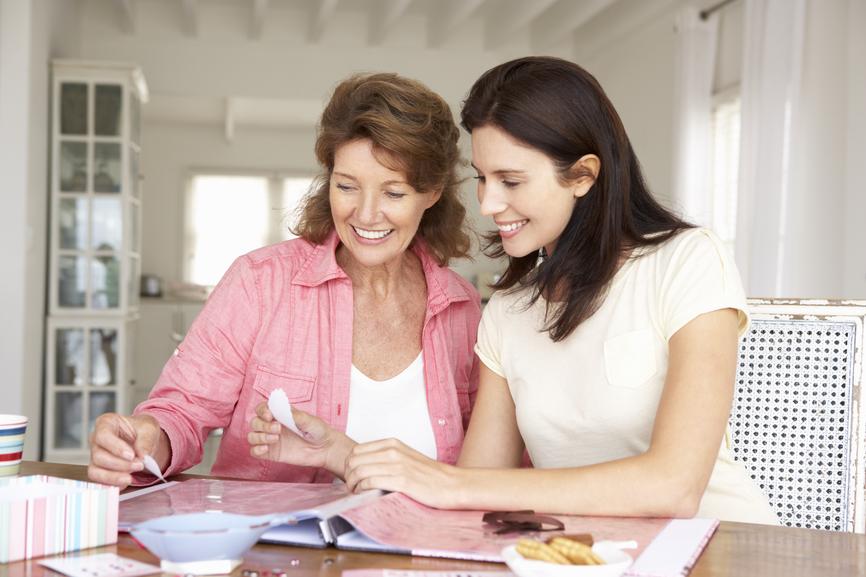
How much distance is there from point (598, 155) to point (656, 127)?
19.0ft

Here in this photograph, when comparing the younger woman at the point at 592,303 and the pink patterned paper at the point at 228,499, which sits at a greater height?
the younger woman at the point at 592,303

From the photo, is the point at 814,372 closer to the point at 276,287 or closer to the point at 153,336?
the point at 276,287

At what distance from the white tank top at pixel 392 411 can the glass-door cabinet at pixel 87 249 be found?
397 centimetres

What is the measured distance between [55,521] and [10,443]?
376mm

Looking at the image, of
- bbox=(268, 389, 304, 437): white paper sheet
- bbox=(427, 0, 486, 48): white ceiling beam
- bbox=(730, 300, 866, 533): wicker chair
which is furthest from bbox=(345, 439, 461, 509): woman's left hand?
bbox=(427, 0, 486, 48): white ceiling beam

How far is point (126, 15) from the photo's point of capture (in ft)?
22.5

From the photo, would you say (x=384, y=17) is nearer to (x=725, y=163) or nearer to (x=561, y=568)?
(x=725, y=163)

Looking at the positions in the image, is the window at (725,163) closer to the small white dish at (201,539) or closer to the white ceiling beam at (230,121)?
the white ceiling beam at (230,121)

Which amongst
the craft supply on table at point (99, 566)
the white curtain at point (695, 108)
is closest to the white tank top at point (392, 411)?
the craft supply on table at point (99, 566)

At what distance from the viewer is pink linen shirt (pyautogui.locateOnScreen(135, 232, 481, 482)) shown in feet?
6.15

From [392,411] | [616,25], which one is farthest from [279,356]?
[616,25]

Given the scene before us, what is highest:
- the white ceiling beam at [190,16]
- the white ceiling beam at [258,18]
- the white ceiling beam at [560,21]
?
the white ceiling beam at [560,21]

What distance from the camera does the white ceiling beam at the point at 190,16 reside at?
6.52m

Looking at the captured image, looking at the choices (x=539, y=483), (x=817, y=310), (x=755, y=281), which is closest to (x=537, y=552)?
(x=539, y=483)
